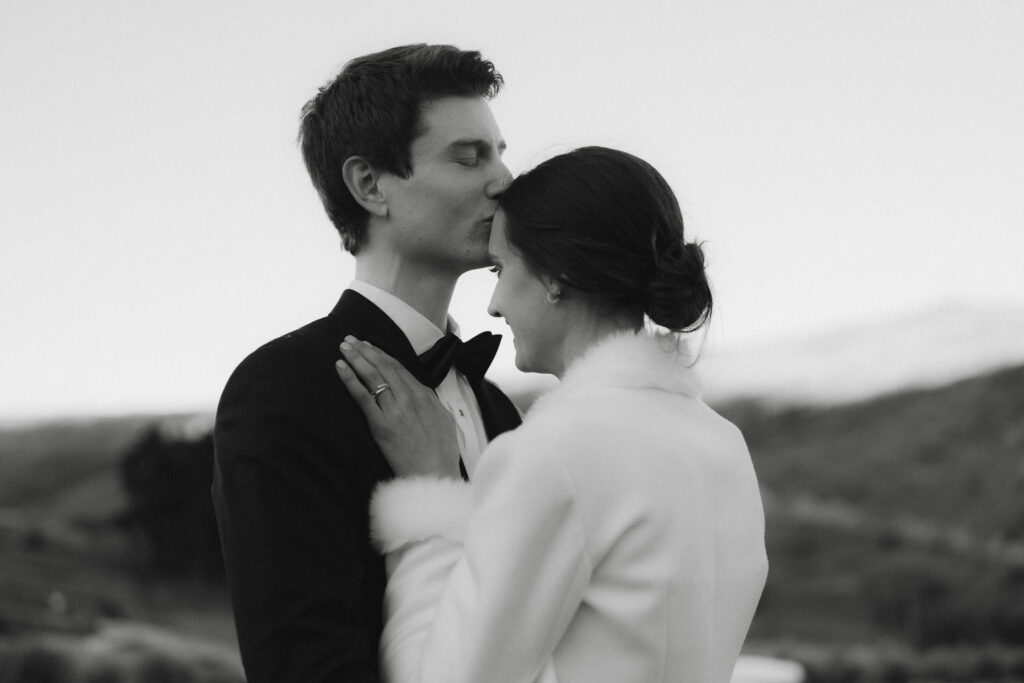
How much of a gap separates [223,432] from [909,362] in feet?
10.2

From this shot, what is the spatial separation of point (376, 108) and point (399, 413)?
0.43 m

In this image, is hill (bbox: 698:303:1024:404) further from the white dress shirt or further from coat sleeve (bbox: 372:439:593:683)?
coat sleeve (bbox: 372:439:593:683)

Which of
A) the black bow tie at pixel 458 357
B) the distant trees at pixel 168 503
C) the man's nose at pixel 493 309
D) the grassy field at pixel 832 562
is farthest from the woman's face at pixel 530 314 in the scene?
the distant trees at pixel 168 503

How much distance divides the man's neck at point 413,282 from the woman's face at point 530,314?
0.75ft

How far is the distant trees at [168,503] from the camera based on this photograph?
3.81 m

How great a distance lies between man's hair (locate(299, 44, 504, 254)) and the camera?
1559mm

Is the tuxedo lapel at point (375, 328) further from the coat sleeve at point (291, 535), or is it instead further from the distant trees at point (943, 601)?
the distant trees at point (943, 601)

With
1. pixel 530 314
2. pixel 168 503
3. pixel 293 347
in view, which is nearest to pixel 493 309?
pixel 530 314

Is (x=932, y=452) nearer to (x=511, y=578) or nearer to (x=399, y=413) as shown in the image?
(x=399, y=413)

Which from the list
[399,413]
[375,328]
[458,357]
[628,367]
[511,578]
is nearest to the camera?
[511,578]

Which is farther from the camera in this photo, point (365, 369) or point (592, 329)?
point (365, 369)

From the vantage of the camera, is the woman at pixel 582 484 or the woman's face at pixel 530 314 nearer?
the woman at pixel 582 484

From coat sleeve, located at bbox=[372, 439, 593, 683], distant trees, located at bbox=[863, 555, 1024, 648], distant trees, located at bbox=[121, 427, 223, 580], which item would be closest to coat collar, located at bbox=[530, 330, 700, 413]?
coat sleeve, located at bbox=[372, 439, 593, 683]

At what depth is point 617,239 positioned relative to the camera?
129 cm
